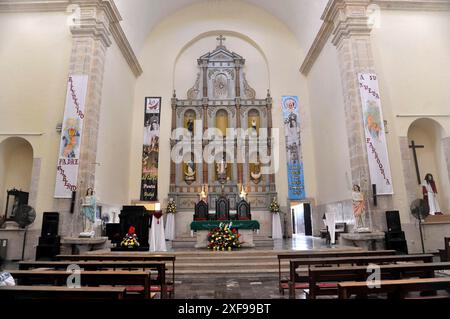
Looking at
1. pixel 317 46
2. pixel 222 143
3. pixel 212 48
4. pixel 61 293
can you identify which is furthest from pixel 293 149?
pixel 61 293

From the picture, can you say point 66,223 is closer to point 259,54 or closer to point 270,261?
point 270,261

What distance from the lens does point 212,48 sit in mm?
15539

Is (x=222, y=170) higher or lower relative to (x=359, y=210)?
higher

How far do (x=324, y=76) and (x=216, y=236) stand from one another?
25.6 ft

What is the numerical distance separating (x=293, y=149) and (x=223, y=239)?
23.0ft

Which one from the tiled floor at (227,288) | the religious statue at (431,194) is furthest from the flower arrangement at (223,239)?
the religious statue at (431,194)

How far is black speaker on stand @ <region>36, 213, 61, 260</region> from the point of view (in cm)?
748

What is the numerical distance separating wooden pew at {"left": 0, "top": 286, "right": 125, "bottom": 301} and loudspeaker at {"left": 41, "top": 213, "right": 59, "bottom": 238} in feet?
19.9

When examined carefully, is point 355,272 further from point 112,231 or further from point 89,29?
point 89,29

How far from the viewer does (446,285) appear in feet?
8.91

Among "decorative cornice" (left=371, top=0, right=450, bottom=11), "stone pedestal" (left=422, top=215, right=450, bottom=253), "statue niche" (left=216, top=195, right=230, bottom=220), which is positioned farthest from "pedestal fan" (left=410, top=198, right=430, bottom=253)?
"decorative cornice" (left=371, top=0, right=450, bottom=11)

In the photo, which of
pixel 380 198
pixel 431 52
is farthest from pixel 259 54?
pixel 380 198

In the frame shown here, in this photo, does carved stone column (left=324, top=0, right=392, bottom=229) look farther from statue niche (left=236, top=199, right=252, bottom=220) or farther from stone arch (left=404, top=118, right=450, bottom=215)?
statue niche (left=236, top=199, right=252, bottom=220)

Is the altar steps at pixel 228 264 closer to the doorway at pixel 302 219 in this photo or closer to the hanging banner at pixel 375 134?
the hanging banner at pixel 375 134
